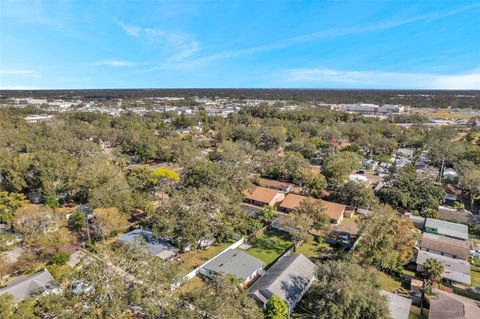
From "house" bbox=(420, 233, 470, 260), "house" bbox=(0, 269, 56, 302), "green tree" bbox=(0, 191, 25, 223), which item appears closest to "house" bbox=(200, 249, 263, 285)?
"house" bbox=(0, 269, 56, 302)

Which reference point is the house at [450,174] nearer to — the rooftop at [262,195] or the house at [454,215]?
the house at [454,215]

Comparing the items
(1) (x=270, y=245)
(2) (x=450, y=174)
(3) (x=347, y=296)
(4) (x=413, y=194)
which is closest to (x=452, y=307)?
(3) (x=347, y=296)

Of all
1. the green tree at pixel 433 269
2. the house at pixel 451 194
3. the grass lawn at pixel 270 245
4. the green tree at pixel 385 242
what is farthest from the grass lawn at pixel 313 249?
the house at pixel 451 194

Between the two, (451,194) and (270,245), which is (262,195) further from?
(451,194)

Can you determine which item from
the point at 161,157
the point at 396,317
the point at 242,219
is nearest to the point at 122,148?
the point at 161,157

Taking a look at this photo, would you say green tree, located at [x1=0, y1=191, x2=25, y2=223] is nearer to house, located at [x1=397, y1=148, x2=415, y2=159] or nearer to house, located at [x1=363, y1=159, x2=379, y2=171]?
house, located at [x1=363, y1=159, x2=379, y2=171]
